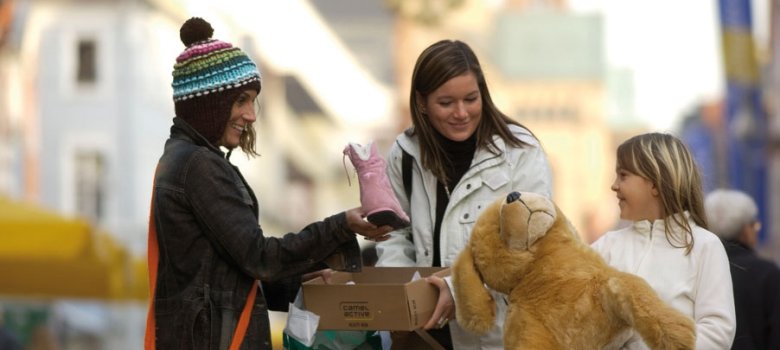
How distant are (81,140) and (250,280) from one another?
42012mm

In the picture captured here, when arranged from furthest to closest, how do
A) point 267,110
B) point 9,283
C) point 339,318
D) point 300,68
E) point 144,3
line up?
point 300,68 < point 267,110 < point 144,3 < point 9,283 < point 339,318

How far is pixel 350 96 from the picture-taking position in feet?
275

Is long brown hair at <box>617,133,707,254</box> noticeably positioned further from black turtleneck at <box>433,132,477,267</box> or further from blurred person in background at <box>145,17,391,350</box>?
blurred person in background at <box>145,17,391,350</box>

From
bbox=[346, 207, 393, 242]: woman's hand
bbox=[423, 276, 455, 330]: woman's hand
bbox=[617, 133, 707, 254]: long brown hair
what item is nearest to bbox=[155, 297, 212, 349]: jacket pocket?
bbox=[346, 207, 393, 242]: woman's hand

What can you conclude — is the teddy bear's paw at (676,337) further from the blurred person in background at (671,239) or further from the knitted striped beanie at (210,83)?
the knitted striped beanie at (210,83)

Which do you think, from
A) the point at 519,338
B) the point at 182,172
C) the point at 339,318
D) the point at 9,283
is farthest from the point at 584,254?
the point at 9,283

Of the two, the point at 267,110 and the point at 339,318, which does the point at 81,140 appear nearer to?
the point at 267,110

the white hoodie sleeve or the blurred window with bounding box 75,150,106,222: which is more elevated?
the blurred window with bounding box 75,150,106,222

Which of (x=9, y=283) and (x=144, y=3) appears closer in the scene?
(x=9, y=283)

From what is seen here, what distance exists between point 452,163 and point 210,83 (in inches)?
43.8

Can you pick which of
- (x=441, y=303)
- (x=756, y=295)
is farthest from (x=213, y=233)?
(x=756, y=295)

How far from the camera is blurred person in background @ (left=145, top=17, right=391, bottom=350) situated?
529 cm

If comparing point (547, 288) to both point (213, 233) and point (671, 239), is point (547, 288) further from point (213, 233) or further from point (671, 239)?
point (213, 233)

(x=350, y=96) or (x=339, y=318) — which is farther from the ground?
(x=350, y=96)
